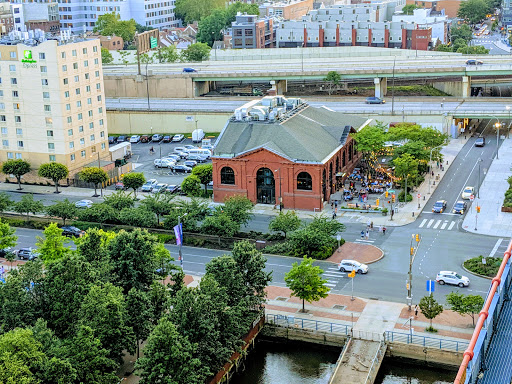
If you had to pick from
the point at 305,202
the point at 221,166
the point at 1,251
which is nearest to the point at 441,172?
the point at 305,202

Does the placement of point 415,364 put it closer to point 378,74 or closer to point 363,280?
point 363,280

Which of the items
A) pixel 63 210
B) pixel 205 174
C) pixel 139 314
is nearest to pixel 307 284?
pixel 139 314

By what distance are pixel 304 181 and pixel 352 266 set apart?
22505 mm

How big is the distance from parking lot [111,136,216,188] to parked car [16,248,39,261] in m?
31.5

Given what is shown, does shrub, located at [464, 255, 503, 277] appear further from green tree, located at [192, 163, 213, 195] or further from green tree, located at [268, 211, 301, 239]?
green tree, located at [192, 163, 213, 195]

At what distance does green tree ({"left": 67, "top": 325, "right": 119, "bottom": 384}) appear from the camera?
186 ft

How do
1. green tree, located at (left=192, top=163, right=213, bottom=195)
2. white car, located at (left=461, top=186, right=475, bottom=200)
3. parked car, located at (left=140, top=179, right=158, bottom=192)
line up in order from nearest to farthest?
white car, located at (left=461, top=186, right=475, bottom=200), green tree, located at (left=192, top=163, right=213, bottom=195), parked car, located at (left=140, top=179, right=158, bottom=192)

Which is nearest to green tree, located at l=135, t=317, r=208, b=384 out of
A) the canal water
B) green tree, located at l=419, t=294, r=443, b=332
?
the canal water

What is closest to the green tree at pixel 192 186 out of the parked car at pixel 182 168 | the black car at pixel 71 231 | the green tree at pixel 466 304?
the parked car at pixel 182 168

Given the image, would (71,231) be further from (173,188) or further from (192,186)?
(173,188)

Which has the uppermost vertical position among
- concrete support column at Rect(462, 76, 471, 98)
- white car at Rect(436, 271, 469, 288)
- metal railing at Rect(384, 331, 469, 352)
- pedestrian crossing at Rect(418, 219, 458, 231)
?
Answer: concrete support column at Rect(462, 76, 471, 98)

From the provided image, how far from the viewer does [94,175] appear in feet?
366

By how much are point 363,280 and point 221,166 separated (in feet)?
106

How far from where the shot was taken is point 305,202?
102312 mm
